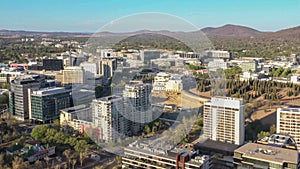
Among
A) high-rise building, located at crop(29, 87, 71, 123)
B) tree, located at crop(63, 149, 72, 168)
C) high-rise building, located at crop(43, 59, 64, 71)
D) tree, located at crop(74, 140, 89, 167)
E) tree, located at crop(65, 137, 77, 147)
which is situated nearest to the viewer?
tree, located at crop(63, 149, 72, 168)

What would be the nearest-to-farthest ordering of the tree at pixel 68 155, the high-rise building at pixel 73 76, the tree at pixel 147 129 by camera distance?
the tree at pixel 68 155 → the tree at pixel 147 129 → the high-rise building at pixel 73 76

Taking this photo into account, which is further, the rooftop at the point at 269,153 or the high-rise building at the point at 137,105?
the high-rise building at the point at 137,105

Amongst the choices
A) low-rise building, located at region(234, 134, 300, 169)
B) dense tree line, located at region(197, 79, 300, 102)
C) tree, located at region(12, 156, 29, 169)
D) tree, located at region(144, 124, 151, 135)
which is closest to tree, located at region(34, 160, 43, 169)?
tree, located at region(12, 156, 29, 169)

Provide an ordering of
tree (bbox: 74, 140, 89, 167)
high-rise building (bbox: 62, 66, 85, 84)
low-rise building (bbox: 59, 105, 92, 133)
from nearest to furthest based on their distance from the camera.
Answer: tree (bbox: 74, 140, 89, 167)
low-rise building (bbox: 59, 105, 92, 133)
high-rise building (bbox: 62, 66, 85, 84)

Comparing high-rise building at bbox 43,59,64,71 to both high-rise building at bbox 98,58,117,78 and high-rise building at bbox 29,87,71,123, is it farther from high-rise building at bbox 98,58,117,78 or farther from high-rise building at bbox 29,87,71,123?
high-rise building at bbox 29,87,71,123

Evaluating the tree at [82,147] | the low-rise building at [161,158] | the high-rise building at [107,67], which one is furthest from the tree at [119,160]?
the high-rise building at [107,67]

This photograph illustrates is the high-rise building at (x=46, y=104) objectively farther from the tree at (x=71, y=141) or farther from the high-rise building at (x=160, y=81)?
the high-rise building at (x=160, y=81)

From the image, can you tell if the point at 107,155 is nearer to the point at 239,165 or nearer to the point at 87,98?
the point at 239,165
